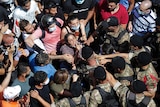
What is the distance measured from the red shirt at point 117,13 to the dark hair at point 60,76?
1937 mm

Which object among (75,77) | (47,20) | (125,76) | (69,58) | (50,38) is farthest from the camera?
(50,38)

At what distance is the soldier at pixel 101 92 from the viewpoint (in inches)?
253

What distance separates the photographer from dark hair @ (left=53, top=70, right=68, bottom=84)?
262 inches

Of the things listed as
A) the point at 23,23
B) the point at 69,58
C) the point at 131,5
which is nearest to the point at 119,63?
the point at 69,58

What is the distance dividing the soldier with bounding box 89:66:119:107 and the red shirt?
190 cm

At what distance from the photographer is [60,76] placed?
262 inches

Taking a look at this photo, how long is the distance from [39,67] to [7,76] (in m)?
0.57

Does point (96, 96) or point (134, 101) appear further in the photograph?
point (96, 96)

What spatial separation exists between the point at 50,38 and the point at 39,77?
4.49 feet

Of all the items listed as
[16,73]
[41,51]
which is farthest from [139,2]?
[16,73]

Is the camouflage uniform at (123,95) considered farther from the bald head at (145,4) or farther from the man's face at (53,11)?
the man's face at (53,11)

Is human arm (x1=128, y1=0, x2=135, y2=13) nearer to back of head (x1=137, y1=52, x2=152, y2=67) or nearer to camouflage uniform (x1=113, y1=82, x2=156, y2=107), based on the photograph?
back of head (x1=137, y1=52, x2=152, y2=67)

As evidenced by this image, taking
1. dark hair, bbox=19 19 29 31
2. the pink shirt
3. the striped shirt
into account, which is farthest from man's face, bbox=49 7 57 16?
the striped shirt

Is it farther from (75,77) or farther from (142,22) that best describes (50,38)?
(142,22)
